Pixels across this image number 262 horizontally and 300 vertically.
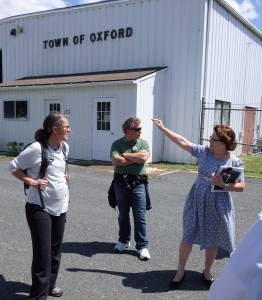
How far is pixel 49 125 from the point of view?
3.26 meters

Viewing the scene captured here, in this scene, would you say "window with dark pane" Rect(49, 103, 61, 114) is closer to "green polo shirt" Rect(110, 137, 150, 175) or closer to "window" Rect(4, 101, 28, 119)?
"window" Rect(4, 101, 28, 119)

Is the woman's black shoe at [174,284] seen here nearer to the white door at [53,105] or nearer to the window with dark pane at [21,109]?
the white door at [53,105]

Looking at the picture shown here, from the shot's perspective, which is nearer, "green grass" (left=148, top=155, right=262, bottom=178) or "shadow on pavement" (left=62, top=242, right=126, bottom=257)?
"shadow on pavement" (left=62, top=242, right=126, bottom=257)

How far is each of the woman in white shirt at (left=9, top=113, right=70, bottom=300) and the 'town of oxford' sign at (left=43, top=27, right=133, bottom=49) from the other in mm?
11502

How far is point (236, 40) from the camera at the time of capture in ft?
48.9

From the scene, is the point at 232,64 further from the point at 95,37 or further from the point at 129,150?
the point at 129,150

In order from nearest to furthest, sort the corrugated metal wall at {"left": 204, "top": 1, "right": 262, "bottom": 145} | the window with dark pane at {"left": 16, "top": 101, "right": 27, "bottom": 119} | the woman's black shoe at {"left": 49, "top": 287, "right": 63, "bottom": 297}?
the woman's black shoe at {"left": 49, "top": 287, "right": 63, "bottom": 297}
the corrugated metal wall at {"left": 204, "top": 1, "right": 262, "bottom": 145}
the window with dark pane at {"left": 16, "top": 101, "right": 27, "bottom": 119}

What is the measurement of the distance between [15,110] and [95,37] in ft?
16.0

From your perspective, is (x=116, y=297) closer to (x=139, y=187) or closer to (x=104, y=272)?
(x=104, y=272)

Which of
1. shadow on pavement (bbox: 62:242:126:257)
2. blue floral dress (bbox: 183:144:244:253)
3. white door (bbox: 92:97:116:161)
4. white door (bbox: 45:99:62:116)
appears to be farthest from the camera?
white door (bbox: 45:99:62:116)

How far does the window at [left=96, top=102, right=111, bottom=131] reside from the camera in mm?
12956

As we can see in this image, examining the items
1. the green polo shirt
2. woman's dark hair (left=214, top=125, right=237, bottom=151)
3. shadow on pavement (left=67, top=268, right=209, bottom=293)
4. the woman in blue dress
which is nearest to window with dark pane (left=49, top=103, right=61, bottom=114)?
the green polo shirt

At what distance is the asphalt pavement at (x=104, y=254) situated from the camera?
3637 mm

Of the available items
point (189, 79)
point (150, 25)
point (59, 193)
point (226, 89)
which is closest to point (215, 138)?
point (59, 193)
